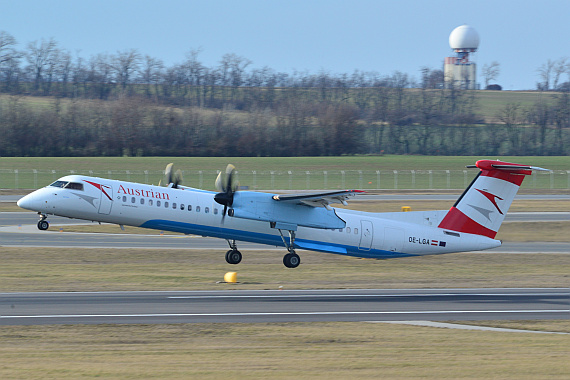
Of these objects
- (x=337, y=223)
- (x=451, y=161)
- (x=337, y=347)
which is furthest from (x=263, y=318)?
(x=451, y=161)

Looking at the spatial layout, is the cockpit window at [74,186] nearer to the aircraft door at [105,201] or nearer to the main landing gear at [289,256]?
the aircraft door at [105,201]

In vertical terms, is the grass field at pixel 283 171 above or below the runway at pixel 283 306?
above

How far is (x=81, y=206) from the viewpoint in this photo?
28.1m

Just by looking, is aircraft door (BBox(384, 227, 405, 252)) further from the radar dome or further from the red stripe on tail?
the radar dome

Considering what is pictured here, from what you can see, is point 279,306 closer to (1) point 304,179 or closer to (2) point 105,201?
(2) point 105,201

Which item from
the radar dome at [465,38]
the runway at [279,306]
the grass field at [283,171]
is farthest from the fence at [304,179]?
the radar dome at [465,38]

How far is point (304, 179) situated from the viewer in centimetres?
7631

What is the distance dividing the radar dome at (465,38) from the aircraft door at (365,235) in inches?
5628

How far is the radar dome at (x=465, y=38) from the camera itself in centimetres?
16162

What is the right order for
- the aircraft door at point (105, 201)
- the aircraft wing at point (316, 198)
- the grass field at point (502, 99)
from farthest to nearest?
the grass field at point (502, 99) < the aircraft door at point (105, 201) < the aircraft wing at point (316, 198)

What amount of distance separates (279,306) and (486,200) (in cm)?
1219

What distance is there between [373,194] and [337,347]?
51.4 m

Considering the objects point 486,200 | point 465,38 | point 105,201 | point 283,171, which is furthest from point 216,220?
point 465,38

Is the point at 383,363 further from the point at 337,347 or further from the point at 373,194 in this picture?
the point at 373,194
